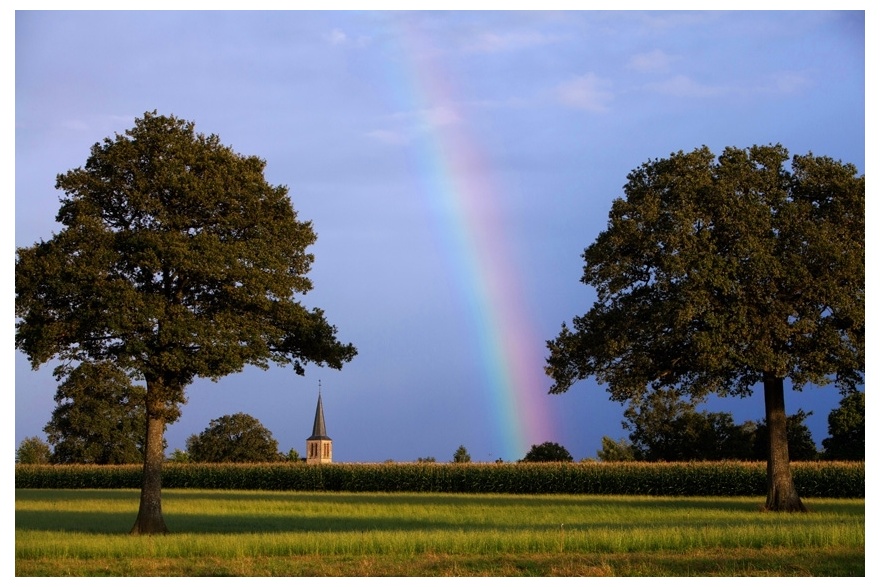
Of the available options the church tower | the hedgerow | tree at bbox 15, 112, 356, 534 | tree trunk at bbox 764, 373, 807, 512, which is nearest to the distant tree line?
the hedgerow

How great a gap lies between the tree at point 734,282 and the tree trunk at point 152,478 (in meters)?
18.3

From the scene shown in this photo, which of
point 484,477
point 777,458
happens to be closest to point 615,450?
point 484,477

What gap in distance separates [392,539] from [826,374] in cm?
2237

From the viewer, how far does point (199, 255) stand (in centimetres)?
2909

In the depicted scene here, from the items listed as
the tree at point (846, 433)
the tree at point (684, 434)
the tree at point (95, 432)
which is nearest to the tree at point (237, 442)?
the tree at point (95, 432)

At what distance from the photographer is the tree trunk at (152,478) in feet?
100

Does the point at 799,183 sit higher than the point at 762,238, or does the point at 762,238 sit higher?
the point at 799,183

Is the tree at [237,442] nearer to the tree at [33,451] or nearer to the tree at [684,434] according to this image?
the tree at [33,451]

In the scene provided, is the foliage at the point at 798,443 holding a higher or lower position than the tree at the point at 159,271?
lower

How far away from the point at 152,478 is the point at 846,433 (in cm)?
6074

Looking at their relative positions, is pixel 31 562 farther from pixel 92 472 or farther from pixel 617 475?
pixel 92 472

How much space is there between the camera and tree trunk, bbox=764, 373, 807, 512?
130ft
